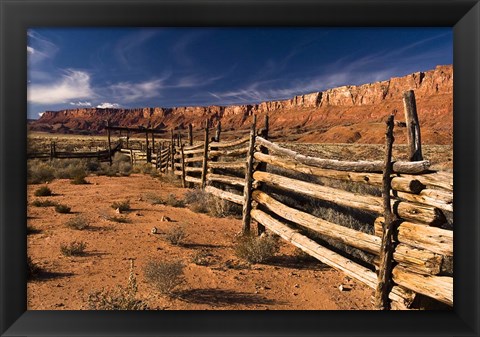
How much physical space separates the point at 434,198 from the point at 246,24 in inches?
91.9

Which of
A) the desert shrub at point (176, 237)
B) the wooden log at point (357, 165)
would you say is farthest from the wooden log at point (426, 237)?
the desert shrub at point (176, 237)

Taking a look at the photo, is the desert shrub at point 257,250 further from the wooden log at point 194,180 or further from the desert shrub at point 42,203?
the wooden log at point 194,180

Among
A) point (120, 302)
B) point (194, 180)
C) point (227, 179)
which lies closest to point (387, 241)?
point (120, 302)

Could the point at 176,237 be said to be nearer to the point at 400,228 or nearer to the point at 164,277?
the point at 164,277

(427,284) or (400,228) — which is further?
(400,228)

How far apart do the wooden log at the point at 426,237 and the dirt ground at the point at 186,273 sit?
3.46 ft

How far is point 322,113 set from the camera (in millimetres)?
94000

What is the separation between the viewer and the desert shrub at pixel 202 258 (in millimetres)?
4422

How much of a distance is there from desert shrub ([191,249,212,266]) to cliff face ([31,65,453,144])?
183ft

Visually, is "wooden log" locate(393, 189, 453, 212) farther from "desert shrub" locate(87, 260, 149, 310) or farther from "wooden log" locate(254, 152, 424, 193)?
"desert shrub" locate(87, 260, 149, 310)

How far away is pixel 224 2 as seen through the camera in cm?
262

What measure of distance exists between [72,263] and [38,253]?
0.74 metres
